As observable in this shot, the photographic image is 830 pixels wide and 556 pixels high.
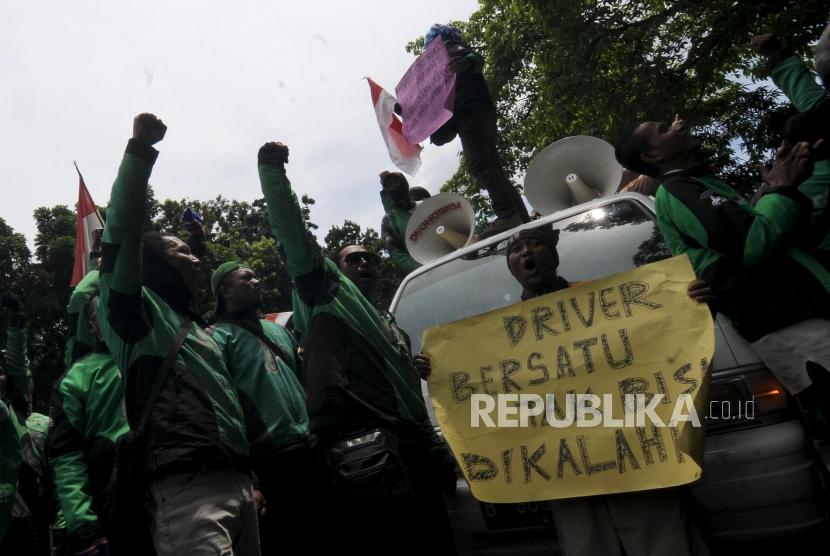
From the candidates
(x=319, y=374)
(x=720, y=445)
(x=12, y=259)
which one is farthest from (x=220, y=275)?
(x=12, y=259)

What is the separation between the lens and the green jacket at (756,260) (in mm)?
2238

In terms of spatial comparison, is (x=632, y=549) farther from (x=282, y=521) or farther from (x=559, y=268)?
(x=282, y=521)

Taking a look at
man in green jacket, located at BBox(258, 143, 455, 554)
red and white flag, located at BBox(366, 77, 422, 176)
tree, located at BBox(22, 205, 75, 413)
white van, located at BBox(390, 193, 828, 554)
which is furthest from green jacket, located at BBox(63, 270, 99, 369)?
tree, located at BBox(22, 205, 75, 413)

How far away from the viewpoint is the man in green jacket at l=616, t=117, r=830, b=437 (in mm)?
2229

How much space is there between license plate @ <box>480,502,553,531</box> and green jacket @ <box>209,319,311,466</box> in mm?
962

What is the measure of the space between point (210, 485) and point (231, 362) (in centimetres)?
102

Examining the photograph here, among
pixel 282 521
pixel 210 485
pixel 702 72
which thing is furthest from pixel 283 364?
pixel 702 72

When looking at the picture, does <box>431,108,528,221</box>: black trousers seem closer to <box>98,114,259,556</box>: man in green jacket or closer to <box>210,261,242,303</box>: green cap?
<box>210,261,242,303</box>: green cap

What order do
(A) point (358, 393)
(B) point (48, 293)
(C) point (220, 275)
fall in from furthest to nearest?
(B) point (48, 293) < (C) point (220, 275) < (A) point (358, 393)

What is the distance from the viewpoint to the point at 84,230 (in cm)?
659

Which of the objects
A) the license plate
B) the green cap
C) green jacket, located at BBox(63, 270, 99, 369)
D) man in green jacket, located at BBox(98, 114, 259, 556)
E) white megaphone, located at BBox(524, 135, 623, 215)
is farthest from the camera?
white megaphone, located at BBox(524, 135, 623, 215)

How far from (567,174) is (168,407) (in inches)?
110

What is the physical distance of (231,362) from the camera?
3230 millimetres

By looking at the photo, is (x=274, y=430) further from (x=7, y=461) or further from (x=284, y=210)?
(x=7, y=461)
